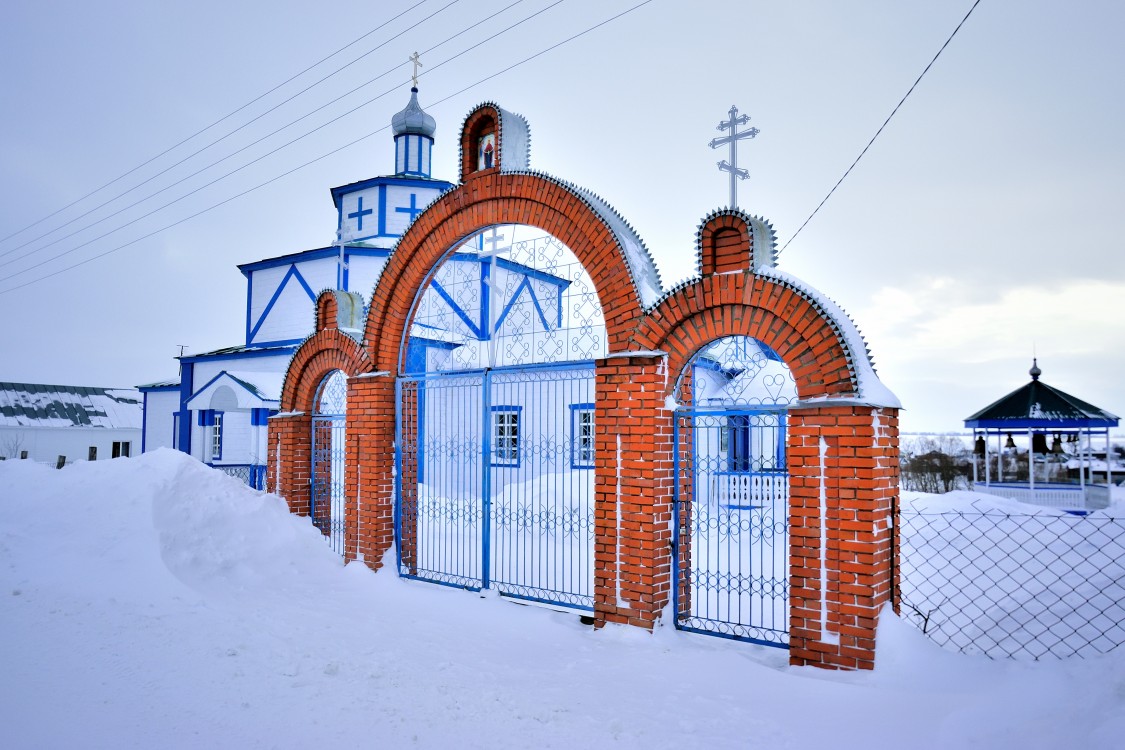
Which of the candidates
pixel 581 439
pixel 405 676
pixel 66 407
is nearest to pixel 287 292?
pixel 581 439

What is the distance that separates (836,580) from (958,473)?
18.1 metres

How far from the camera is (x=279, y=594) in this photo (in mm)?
6859

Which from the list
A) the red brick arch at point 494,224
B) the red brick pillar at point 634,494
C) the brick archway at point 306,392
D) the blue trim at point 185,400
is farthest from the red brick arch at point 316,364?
the blue trim at point 185,400

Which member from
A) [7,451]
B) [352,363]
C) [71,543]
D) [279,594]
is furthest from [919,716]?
[7,451]

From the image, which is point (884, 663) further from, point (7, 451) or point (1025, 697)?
point (7, 451)

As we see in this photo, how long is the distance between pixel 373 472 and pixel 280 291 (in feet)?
47.2

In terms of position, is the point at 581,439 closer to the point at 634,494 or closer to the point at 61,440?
the point at 634,494

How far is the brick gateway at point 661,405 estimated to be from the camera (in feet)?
16.0

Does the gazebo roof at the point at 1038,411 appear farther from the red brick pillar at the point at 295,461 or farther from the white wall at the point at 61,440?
the white wall at the point at 61,440

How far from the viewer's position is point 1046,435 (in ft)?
49.3

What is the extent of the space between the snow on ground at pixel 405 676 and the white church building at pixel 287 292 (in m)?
11.6

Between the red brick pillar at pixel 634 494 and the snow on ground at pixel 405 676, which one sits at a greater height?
the red brick pillar at pixel 634 494

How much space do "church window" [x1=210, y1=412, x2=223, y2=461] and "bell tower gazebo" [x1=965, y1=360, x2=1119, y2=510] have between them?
1942 cm

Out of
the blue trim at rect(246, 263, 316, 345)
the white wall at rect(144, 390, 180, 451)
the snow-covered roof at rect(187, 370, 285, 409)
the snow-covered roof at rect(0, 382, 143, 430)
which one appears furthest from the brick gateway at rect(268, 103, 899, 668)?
the snow-covered roof at rect(0, 382, 143, 430)
